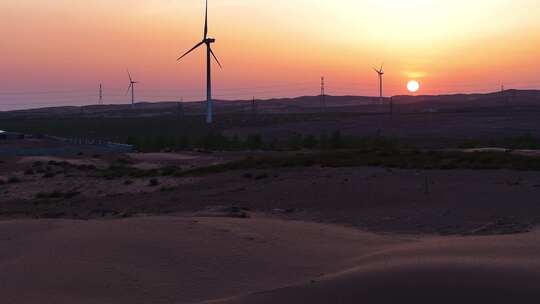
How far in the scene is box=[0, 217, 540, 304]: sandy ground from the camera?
12070 mm

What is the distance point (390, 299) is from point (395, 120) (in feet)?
376

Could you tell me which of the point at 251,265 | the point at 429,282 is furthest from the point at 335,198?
the point at 429,282

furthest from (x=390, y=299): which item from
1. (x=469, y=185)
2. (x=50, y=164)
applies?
(x=50, y=164)

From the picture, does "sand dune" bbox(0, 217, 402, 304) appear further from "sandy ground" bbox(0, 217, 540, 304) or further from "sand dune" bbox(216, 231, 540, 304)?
"sand dune" bbox(216, 231, 540, 304)

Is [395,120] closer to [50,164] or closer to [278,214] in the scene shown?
[50,164]

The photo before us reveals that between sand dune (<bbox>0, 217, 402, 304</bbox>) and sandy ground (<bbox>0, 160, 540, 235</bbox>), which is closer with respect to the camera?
sand dune (<bbox>0, 217, 402, 304</bbox>)

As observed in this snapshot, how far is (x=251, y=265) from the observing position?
48.4ft

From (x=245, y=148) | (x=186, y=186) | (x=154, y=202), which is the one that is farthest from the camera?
(x=245, y=148)

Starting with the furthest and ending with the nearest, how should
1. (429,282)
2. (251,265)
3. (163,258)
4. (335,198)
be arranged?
(335,198)
(163,258)
(251,265)
(429,282)

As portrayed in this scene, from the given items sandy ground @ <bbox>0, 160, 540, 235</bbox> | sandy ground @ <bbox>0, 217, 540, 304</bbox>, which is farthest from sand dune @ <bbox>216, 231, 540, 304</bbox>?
sandy ground @ <bbox>0, 160, 540, 235</bbox>

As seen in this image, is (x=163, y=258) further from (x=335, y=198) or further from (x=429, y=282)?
(x=335, y=198)

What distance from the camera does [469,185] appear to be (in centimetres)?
2653

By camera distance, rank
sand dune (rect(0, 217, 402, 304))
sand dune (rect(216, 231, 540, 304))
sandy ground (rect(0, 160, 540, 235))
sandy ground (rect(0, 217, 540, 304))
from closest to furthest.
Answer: sand dune (rect(216, 231, 540, 304)) → sandy ground (rect(0, 217, 540, 304)) → sand dune (rect(0, 217, 402, 304)) → sandy ground (rect(0, 160, 540, 235))

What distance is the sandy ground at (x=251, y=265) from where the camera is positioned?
39.6 feet
